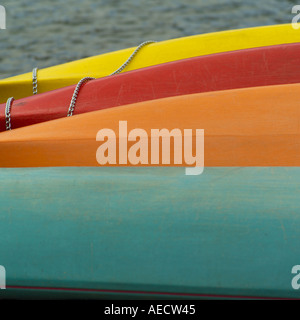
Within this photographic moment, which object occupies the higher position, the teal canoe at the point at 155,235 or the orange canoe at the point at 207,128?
the orange canoe at the point at 207,128

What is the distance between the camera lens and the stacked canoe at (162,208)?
3.31 feet

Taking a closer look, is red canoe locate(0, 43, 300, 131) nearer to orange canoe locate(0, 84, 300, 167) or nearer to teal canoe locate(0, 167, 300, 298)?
orange canoe locate(0, 84, 300, 167)

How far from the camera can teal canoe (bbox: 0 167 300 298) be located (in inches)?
39.5

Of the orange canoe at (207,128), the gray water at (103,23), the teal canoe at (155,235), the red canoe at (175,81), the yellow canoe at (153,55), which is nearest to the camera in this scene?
the teal canoe at (155,235)

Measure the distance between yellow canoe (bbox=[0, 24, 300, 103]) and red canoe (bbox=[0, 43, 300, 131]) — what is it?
26 cm

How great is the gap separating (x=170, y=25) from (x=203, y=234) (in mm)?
2177

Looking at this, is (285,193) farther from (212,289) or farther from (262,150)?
(212,289)

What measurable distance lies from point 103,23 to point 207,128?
2053mm

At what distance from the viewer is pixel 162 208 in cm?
105

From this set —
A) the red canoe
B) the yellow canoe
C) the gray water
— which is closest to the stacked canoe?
the red canoe

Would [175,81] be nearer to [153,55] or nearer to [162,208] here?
[153,55]

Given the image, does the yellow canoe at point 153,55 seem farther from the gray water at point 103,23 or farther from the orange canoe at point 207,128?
the gray water at point 103,23

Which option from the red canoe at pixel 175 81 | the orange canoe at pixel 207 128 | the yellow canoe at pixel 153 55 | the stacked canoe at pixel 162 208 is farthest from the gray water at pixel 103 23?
the stacked canoe at pixel 162 208

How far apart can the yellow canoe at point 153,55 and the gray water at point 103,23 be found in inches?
30.1
